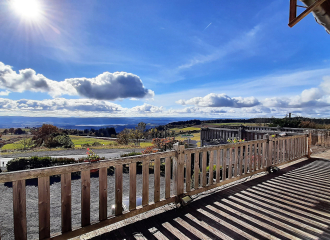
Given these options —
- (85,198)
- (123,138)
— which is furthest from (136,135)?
(85,198)

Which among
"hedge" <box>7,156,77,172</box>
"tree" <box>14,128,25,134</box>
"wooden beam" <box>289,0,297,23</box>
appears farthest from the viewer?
"tree" <box>14,128,25,134</box>

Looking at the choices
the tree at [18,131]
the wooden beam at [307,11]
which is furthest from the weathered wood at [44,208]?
the tree at [18,131]

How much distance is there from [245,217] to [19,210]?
2280 mm

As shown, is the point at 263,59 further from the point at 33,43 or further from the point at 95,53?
the point at 33,43

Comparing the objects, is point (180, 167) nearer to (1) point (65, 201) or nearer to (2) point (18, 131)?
(1) point (65, 201)

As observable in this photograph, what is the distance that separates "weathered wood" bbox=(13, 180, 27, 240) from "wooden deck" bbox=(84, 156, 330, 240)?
544 millimetres

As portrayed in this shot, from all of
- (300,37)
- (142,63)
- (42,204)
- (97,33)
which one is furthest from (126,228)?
(142,63)

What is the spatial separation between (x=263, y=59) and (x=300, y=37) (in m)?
4.74

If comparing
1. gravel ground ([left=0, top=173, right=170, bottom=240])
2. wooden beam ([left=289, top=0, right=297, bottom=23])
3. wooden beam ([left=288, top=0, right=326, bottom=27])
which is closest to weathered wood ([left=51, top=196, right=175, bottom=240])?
gravel ground ([left=0, top=173, right=170, bottom=240])

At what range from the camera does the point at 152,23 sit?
8609 millimetres

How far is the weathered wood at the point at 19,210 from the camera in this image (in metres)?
1.31

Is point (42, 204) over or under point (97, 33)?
under

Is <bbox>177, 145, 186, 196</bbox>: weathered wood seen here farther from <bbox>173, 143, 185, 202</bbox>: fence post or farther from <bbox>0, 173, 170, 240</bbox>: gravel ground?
<bbox>0, 173, 170, 240</bbox>: gravel ground

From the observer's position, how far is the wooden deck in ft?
5.45
